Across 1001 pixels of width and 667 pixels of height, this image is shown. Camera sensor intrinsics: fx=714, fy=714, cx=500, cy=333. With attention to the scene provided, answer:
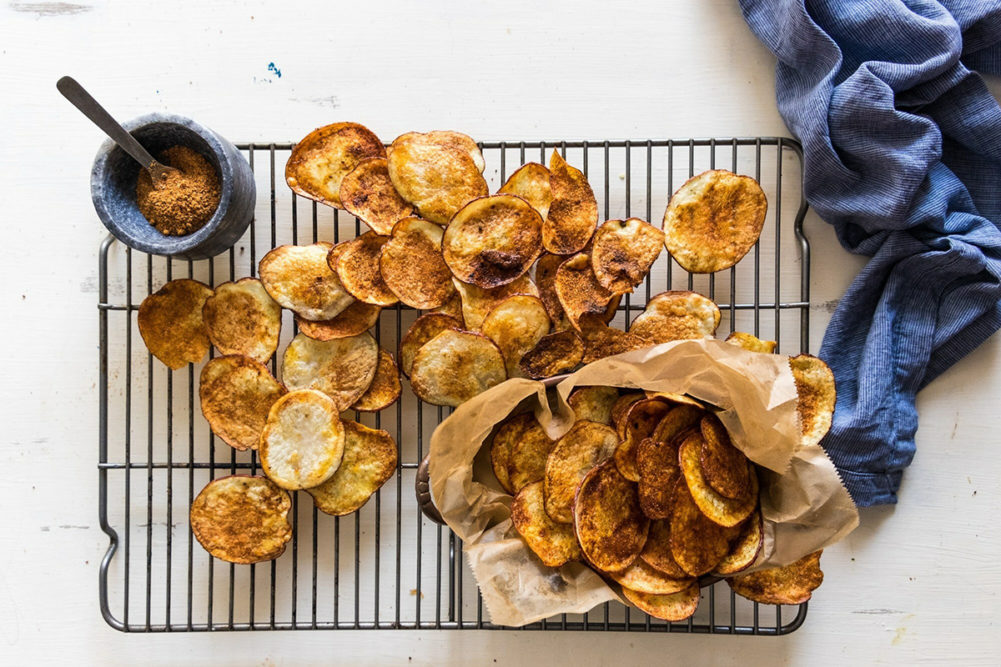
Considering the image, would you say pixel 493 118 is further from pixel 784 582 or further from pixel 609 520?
pixel 784 582

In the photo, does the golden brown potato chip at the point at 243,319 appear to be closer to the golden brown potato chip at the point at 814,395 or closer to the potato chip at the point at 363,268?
the potato chip at the point at 363,268

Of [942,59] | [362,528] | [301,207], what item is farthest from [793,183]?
[362,528]

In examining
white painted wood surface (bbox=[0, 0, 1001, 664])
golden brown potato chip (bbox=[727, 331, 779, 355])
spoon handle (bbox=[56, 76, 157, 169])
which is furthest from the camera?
white painted wood surface (bbox=[0, 0, 1001, 664])

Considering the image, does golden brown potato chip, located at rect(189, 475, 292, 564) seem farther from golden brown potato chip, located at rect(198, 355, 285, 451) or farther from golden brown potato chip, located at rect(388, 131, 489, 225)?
golden brown potato chip, located at rect(388, 131, 489, 225)

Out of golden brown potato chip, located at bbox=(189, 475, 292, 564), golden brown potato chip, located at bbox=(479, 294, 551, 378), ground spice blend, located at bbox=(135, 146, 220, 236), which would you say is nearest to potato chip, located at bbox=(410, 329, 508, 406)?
golden brown potato chip, located at bbox=(479, 294, 551, 378)

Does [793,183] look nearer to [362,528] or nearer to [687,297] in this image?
[687,297]

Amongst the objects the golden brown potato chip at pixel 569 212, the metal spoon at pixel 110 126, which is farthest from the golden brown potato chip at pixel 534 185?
the metal spoon at pixel 110 126
